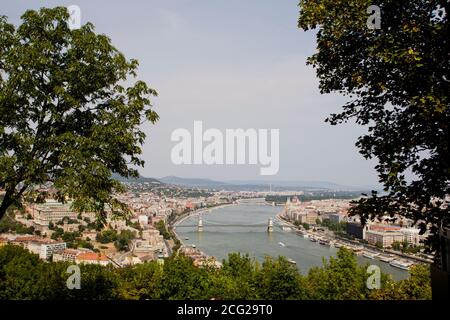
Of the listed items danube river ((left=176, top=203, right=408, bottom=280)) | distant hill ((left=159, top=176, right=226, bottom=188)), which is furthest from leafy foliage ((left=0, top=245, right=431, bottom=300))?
distant hill ((left=159, top=176, right=226, bottom=188))

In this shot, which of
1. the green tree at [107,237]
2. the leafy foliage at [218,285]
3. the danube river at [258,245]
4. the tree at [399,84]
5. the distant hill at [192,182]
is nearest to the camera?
the tree at [399,84]

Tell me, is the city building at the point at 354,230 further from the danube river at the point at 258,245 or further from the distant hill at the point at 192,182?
the distant hill at the point at 192,182

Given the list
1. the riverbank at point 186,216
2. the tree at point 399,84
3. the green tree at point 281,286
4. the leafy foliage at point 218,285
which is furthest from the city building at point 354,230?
the tree at point 399,84

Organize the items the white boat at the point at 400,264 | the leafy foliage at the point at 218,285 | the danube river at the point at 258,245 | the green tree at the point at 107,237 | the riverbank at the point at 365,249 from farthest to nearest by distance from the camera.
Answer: the green tree at the point at 107,237 → the riverbank at the point at 365,249 → the danube river at the point at 258,245 → the white boat at the point at 400,264 → the leafy foliage at the point at 218,285

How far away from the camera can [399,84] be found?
10.6 feet

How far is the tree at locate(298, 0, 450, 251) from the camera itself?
3092 mm

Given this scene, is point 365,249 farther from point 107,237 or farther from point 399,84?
point 399,84

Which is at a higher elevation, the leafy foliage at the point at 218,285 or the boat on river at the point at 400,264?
the leafy foliage at the point at 218,285

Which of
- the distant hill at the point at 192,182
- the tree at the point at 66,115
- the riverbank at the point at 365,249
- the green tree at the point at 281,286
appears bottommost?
the riverbank at the point at 365,249

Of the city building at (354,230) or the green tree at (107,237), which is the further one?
the city building at (354,230)

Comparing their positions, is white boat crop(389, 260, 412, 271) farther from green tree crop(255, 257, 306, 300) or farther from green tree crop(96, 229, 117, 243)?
green tree crop(96, 229, 117, 243)

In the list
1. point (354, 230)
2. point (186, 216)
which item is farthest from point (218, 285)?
point (186, 216)

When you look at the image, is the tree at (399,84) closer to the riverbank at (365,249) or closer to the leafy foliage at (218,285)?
the leafy foliage at (218,285)

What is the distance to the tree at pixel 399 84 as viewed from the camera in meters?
3.09
